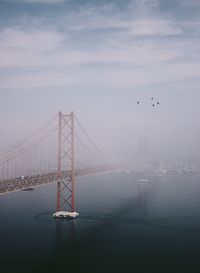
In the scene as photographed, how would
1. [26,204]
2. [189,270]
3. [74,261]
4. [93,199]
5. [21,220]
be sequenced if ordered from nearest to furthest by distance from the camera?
[189,270]
[74,261]
[21,220]
[26,204]
[93,199]

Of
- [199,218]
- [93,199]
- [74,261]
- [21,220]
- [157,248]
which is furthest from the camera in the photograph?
[93,199]

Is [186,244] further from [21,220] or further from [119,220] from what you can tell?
[21,220]

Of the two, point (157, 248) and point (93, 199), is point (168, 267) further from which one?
point (93, 199)

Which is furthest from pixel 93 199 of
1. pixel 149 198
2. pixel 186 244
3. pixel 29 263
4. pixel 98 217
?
pixel 29 263

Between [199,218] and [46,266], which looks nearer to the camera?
[46,266]

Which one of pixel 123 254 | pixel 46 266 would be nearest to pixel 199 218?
pixel 123 254

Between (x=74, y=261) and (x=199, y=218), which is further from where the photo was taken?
(x=199, y=218)
